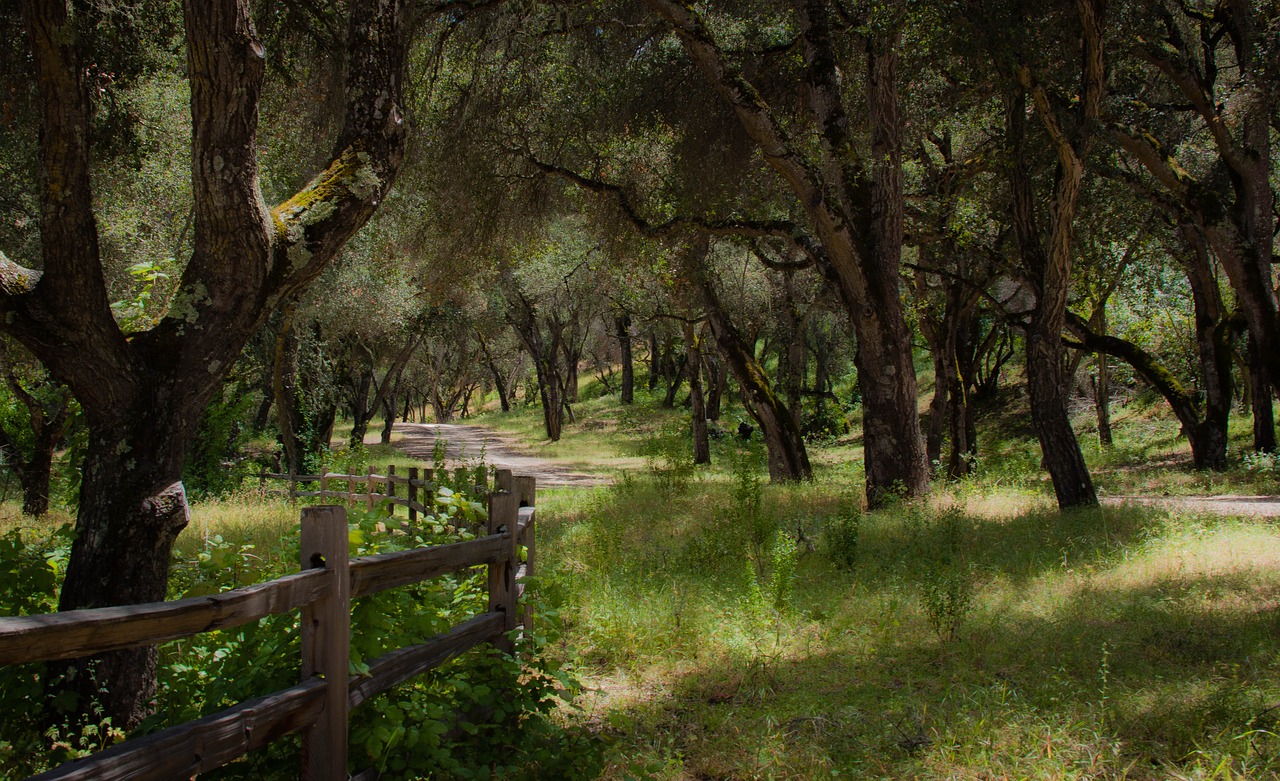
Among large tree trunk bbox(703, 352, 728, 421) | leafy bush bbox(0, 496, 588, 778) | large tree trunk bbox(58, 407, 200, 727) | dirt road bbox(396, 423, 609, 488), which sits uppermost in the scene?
large tree trunk bbox(703, 352, 728, 421)

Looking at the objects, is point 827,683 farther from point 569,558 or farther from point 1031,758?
point 569,558

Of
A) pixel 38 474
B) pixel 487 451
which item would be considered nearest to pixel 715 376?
pixel 487 451

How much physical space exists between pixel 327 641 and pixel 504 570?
6.20ft

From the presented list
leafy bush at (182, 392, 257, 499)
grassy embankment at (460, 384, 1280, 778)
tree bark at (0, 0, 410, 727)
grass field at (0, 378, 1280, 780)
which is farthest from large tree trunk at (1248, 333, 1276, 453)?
leafy bush at (182, 392, 257, 499)

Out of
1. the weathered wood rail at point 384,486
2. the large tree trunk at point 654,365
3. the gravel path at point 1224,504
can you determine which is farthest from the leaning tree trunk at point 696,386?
the large tree trunk at point 654,365

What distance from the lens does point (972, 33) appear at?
10.7m

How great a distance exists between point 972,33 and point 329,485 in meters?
11.8

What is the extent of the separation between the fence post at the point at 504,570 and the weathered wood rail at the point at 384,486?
2569 mm

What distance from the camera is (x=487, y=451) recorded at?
32875mm

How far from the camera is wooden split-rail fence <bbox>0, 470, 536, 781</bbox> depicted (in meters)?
2.33

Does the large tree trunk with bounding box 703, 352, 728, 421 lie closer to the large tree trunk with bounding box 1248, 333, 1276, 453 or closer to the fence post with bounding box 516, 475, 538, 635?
the large tree trunk with bounding box 1248, 333, 1276, 453

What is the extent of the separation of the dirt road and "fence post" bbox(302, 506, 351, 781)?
11.8 metres

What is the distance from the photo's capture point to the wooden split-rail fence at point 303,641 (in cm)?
233

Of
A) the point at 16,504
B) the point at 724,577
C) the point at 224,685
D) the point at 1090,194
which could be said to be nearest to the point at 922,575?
the point at 724,577
